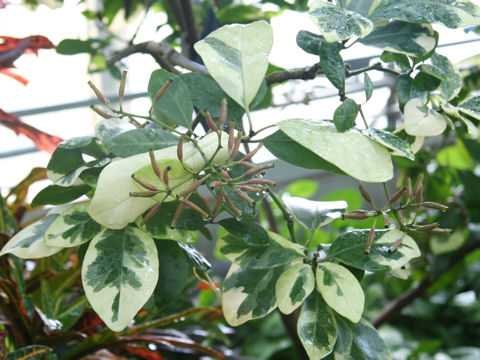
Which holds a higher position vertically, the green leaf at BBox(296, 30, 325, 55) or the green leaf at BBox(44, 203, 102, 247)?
the green leaf at BBox(296, 30, 325, 55)

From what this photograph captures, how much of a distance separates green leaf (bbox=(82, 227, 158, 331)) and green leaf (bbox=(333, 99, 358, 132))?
147mm

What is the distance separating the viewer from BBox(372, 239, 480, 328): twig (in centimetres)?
95

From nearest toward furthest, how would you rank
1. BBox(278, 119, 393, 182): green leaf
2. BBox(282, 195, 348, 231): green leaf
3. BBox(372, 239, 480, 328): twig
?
BBox(278, 119, 393, 182): green leaf
BBox(282, 195, 348, 231): green leaf
BBox(372, 239, 480, 328): twig

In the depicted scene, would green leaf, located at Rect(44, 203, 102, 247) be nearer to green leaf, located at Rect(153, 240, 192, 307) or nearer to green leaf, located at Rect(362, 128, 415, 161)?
Result: green leaf, located at Rect(153, 240, 192, 307)

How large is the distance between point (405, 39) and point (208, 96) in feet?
0.47

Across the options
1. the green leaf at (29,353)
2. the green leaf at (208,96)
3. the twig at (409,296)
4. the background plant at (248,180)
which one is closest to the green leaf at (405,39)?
the background plant at (248,180)

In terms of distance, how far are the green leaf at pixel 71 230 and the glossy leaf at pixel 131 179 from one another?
0.04m

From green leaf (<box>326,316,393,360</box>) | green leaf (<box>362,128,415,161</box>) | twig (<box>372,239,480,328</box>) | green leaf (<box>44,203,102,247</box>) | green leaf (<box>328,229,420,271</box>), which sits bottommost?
twig (<box>372,239,480,328</box>)

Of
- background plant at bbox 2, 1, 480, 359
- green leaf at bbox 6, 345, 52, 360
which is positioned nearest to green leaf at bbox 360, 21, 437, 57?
background plant at bbox 2, 1, 480, 359

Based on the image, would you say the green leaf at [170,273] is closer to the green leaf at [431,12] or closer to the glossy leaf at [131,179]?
the glossy leaf at [131,179]

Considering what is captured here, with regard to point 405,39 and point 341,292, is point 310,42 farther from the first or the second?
point 341,292

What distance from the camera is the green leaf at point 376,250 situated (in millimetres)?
353

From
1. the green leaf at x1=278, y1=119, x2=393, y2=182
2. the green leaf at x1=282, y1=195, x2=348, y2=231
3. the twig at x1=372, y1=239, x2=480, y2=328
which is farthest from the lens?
the twig at x1=372, y1=239, x2=480, y2=328

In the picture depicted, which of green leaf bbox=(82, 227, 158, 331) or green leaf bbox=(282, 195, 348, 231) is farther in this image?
green leaf bbox=(282, 195, 348, 231)
